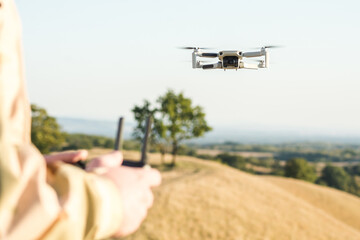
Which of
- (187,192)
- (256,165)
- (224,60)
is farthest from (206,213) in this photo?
(256,165)

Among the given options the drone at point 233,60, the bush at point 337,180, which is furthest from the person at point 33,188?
the bush at point 337,180

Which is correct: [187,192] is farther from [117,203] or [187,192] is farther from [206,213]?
[117,203]

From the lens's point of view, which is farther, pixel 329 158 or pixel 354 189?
pixel 329 158

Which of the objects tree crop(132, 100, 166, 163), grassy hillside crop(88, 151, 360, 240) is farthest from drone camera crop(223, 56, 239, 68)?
tree crop(132, 100, 166, 163)

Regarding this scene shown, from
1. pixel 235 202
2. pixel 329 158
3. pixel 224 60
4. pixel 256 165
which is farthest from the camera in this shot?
pixel 329 158

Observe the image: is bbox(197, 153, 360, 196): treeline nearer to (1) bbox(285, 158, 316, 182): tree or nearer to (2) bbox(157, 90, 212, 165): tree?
(1) bbox(285, 158, 316, 182): tree

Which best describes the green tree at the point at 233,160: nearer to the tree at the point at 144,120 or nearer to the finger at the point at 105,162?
the tree at the point at 144,120

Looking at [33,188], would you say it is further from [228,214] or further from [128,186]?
[228,214]
